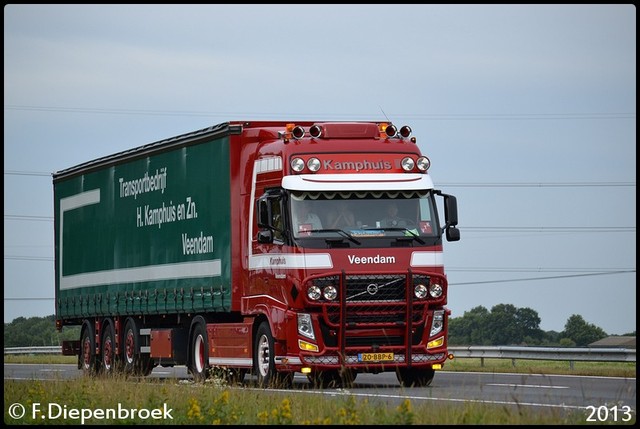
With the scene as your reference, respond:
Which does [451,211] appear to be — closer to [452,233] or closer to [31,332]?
[452,233]

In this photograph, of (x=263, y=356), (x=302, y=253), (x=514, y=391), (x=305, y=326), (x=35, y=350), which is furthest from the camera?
(x=35, y=350)

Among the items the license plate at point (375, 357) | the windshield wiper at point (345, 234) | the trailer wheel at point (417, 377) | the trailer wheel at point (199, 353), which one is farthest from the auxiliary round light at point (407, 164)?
the trailer wheel at point (199, 353)

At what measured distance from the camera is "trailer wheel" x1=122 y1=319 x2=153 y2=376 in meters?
29.7

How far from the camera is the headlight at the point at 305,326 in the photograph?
23.3 metres

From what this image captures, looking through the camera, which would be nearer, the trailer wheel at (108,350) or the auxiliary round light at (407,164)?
the auxiliary round light at (407,164)

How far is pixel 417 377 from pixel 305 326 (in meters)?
2.52

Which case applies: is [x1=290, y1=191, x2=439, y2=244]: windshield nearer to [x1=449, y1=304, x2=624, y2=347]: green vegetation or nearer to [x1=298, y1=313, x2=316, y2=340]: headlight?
[x1=298, y1=313, x2=316, y2=340]: headlight

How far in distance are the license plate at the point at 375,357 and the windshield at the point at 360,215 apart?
1.80 metres

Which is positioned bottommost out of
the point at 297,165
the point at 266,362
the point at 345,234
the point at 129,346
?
the point at 266,362

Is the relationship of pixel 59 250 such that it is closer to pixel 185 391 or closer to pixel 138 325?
pixel 138 325

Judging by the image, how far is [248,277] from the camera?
2486 cm

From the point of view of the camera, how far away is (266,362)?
2430 cm

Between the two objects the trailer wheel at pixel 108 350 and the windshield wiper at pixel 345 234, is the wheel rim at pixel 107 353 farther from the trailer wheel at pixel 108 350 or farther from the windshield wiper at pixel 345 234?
the windshield wiper at pixel 345 234

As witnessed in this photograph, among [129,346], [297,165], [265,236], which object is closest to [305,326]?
[265,236]
